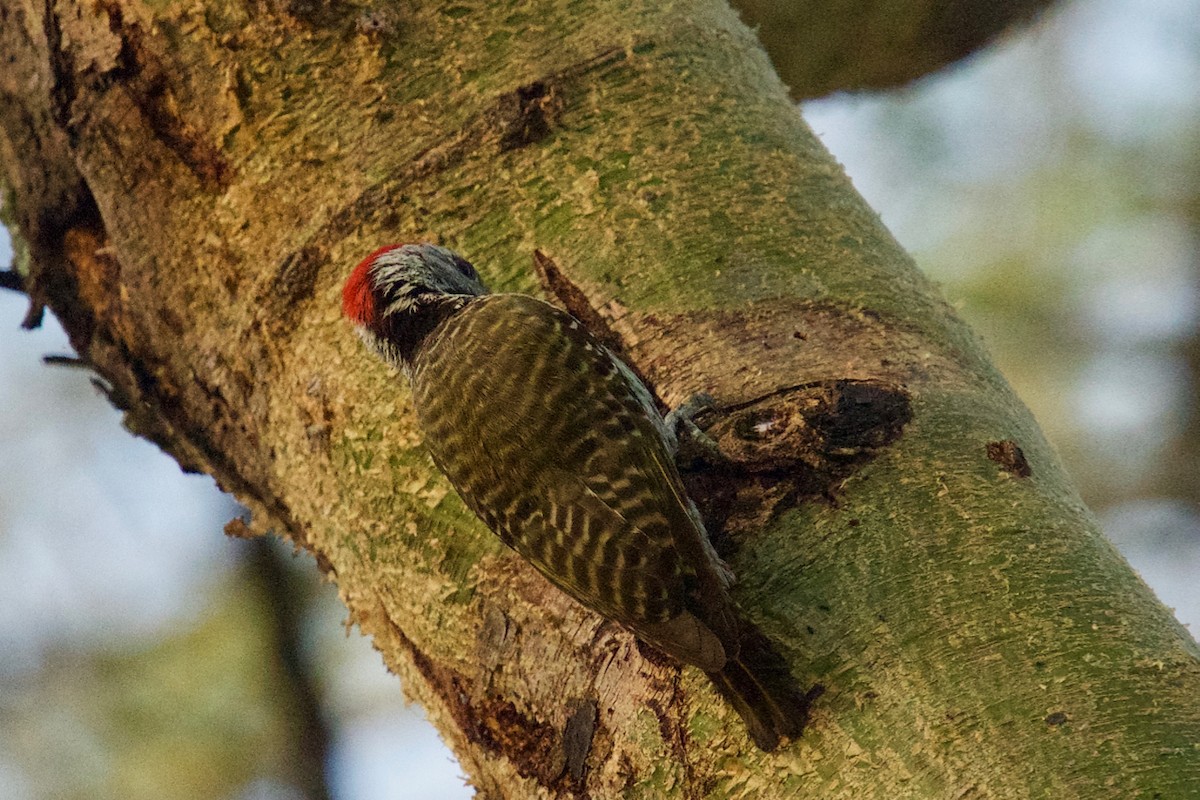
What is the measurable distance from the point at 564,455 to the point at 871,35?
336 cm

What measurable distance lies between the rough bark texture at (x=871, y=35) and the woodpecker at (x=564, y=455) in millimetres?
2555

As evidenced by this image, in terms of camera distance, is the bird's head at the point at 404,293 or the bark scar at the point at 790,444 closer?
the bark scar at the point at 790,444

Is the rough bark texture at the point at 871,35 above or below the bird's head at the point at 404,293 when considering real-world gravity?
above

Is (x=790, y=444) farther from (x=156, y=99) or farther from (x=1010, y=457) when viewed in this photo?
(x=156, y=99)

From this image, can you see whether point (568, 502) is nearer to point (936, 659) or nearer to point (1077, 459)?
point (936, 659)

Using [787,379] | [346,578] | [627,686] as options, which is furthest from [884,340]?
[346,578]

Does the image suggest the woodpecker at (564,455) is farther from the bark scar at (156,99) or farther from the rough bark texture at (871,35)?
the rough bark texture at (871,35)

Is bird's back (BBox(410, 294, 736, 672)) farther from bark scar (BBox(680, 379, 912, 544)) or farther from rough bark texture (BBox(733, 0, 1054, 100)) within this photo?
rough bark texture (BBox(733, 0, 1054, 100))

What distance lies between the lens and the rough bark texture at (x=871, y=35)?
505 cm

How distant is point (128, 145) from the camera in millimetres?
3256

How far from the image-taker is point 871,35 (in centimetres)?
515

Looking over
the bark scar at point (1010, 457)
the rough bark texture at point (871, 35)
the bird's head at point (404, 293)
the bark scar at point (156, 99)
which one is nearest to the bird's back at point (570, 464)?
the bird's head at point (404, 293)

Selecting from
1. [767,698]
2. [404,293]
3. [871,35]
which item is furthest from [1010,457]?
[871,35]

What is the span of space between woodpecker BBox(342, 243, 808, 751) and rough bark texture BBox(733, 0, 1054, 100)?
2.55 metres
